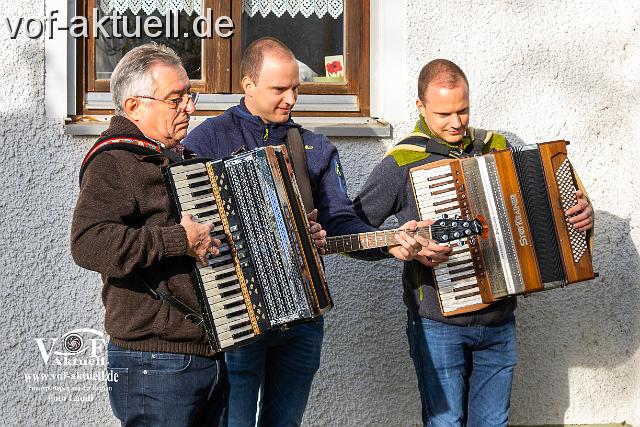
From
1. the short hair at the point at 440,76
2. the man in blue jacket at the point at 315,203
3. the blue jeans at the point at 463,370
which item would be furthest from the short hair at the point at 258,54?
the blue jeans at the point at 463,370

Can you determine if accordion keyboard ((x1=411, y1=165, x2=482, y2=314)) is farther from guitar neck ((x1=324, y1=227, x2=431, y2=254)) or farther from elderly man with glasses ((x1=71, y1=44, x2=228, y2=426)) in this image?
elderly man with glasses ((x1=71, y1=44, x2=228, y2=426))

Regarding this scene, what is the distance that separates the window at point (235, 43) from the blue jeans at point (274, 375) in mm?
1471

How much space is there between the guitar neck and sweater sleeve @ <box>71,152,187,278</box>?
861 mm

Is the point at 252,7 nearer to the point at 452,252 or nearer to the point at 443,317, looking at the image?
the point at 452,252

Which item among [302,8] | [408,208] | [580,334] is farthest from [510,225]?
[302,8]

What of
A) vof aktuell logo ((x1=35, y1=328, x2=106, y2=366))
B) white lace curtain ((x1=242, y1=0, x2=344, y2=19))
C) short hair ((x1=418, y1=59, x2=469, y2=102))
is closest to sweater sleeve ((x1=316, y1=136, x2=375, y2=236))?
short hair ((x1=418, y1=59, x2=469, y2=102))

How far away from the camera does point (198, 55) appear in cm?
446

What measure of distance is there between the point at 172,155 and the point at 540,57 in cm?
247

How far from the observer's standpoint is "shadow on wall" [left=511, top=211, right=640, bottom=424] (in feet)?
15.2

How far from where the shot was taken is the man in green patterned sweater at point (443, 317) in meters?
3.55

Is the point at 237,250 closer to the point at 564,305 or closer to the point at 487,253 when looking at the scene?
the point at 487,253

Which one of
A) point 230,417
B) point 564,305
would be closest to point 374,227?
point 230,417

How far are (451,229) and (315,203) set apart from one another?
0.56m

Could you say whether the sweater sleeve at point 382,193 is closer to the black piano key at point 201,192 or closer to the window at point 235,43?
the window at point 235,43
